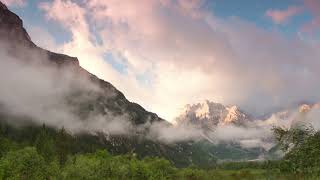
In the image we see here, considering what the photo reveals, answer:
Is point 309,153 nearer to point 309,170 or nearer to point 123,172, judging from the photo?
point 309,170

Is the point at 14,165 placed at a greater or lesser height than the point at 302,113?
lesser

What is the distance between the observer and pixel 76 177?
16488 centimetres

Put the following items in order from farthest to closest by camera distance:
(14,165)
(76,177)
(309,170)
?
(76,177) < (14,165) < (309,170)

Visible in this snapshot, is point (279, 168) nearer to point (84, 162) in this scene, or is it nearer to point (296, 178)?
point (296, 178)

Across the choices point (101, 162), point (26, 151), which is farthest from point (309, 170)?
point (101, 162)

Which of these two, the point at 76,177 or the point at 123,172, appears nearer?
the point at 76,177

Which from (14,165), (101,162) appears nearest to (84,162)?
(101,162)

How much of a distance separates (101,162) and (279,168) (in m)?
136

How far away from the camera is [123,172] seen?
197750 mm

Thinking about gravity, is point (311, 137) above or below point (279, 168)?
above

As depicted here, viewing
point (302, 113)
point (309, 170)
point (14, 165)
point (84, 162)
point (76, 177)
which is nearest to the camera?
point (309, 170)

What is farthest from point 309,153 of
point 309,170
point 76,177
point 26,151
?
point 26,151

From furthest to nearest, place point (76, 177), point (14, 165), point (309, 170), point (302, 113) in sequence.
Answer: point (76, 177) < point (14, 165) < point (302, 113) < point (309, 170)

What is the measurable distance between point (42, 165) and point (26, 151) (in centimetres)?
1016
